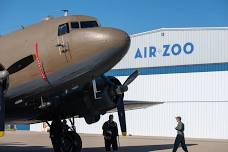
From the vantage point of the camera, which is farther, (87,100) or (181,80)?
(181,80)

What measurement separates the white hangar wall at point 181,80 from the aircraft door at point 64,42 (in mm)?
25402

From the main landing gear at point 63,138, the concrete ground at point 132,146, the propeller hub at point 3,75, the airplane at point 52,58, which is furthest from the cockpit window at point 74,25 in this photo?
the concrete ground at point 132,146

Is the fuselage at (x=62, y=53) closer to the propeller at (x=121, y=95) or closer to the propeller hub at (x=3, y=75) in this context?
the propeller hub at (x=3, y=75)

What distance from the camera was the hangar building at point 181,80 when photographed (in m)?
36.4

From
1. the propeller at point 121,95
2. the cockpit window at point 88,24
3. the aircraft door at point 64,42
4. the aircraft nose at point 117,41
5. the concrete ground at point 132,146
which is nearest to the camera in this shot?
the aircraft nose at point 117,41

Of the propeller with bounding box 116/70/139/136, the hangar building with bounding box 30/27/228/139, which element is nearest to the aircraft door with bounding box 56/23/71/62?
the propeller with bounding box 116/70/139/136

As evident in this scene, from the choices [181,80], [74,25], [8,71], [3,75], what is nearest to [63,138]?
[8,71]

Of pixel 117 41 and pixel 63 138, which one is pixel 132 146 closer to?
pixel 63 138

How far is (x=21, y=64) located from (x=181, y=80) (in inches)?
1052

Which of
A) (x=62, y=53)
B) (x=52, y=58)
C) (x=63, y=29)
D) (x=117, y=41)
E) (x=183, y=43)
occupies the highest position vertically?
(x=63, y=29)

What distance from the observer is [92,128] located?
4409cm

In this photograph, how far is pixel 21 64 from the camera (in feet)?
43.9

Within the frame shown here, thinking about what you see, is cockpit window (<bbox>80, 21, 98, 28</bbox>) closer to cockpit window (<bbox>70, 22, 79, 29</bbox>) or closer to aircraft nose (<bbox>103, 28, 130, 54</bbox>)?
cockpit window (<bbox>70, 22, 79, 29</bbox>)

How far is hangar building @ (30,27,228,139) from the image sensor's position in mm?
36375
